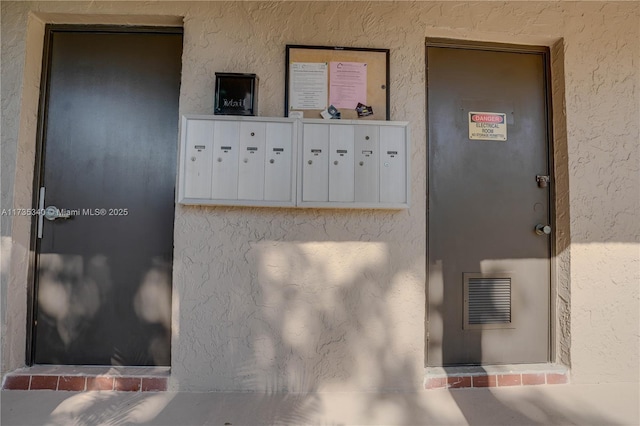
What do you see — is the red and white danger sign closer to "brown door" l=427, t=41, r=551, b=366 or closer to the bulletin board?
"brown door" l=427, t=41, r=551, b=366

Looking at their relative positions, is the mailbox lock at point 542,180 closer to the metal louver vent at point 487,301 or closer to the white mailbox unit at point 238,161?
the metal louver vent at point 487,301

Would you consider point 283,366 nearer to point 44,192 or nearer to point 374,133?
point 374,133

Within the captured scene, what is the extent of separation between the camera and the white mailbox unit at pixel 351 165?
191 centimetres

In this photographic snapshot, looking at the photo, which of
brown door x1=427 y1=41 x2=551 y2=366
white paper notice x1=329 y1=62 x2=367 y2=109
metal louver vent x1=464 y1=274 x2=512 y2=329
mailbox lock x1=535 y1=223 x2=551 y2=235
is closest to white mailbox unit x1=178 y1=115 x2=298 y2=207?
white paper notice x1=329 y1=62 x2=367 y2=109

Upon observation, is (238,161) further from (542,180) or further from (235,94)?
(542,180)

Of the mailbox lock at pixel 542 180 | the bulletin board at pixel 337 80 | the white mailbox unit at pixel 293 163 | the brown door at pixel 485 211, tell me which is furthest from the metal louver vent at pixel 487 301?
the bulletin board at pixel 337 80

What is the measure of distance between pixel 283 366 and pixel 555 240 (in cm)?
202

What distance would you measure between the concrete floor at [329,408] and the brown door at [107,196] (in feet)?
0.96

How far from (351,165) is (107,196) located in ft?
5.32

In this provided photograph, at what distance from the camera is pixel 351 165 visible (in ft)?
6.28

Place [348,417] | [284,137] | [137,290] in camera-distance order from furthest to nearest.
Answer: [137,290], [284,137], [348,417]

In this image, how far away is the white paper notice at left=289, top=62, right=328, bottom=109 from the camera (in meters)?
2.05

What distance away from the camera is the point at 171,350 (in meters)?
2.03

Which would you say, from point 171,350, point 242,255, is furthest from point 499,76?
point 171,350
